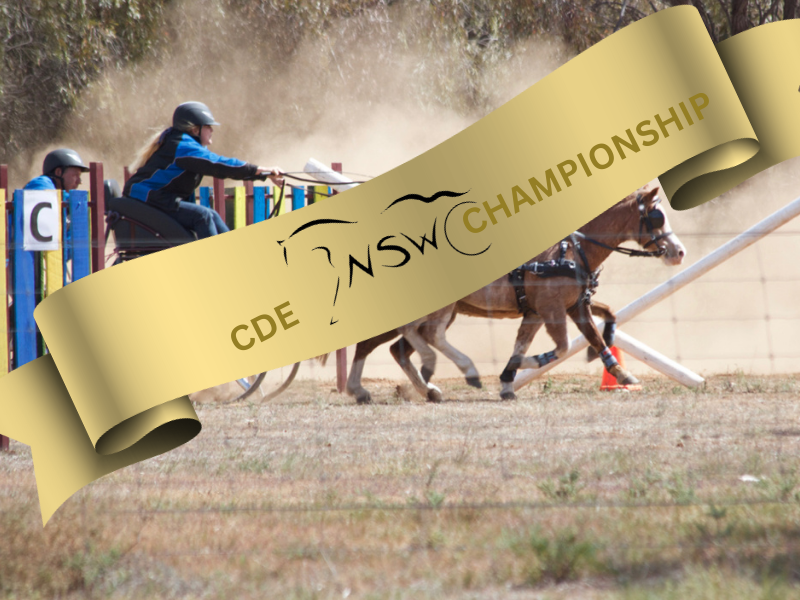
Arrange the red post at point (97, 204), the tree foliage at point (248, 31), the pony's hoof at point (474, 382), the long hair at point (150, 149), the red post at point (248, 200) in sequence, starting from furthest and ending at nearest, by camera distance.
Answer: the tree foliage at point (248, 31)
the red post at point (248, 200)
the pony's hoof at point (474, 382)
the long hair at point (150, 149)
the red post at point (97, 204)

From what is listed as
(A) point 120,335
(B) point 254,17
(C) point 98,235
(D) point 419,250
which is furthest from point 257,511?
(B) point 254,17

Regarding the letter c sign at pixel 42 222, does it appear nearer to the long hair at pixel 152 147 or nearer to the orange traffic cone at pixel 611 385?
the long hair at pixel 152 147

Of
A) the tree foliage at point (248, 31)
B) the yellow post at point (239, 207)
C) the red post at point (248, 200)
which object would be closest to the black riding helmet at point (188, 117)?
the yellow post at point (239, 207)

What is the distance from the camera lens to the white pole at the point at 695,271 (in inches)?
339

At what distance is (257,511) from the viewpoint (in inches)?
168

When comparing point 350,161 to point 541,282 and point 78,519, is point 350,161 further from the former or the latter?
point 78,519

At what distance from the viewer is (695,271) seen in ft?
30.3

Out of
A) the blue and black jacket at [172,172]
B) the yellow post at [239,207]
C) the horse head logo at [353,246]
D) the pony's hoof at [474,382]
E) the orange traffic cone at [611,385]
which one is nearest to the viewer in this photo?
the horse head logo at [353,246]

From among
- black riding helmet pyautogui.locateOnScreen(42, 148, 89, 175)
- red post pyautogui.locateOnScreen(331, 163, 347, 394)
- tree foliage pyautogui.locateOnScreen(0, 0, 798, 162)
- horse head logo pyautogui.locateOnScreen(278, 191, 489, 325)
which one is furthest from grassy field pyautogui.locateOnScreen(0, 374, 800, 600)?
tree foliage pyautogui.locateOnScreen(0, 0, 798, 162)

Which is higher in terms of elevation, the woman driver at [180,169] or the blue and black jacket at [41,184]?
the blue and black jacket at [41,184]

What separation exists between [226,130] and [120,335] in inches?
691

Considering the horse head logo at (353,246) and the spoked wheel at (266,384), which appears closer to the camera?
the horse head logo at (353,246)

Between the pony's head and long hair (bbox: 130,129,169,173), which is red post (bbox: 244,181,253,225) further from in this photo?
the pony's head

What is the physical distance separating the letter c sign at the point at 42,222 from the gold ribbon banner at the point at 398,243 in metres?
4.03
